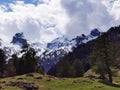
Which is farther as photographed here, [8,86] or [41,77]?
[41,77]

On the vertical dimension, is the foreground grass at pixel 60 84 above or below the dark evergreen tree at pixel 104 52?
below

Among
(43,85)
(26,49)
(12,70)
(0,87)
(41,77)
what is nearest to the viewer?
(0,87)

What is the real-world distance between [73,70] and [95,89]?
71.9 meters

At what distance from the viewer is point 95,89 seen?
2598 inches

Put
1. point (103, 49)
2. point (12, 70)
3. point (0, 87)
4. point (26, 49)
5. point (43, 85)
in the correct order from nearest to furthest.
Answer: point (0, 87) → point (43, 85) → point (103, 49) → point (26, 49) → point (12, 70)

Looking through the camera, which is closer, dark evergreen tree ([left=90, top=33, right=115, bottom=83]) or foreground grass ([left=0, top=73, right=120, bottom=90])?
foreground grass ([left=0, top=73, right=120, bottom=90])

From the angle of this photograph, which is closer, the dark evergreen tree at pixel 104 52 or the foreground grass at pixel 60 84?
the foreground grass at pixel 60 84

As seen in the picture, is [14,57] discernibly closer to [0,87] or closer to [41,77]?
[41,77]

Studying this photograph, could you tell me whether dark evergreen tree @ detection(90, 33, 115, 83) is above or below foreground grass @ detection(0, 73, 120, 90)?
above

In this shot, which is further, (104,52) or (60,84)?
(104,52)

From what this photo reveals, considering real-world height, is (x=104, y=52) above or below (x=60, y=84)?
above

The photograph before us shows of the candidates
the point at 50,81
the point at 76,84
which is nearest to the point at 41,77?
the point at 50,81

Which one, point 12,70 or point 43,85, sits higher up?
point 12,70

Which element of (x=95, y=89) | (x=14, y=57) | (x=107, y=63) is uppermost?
(x=14, y=57)
